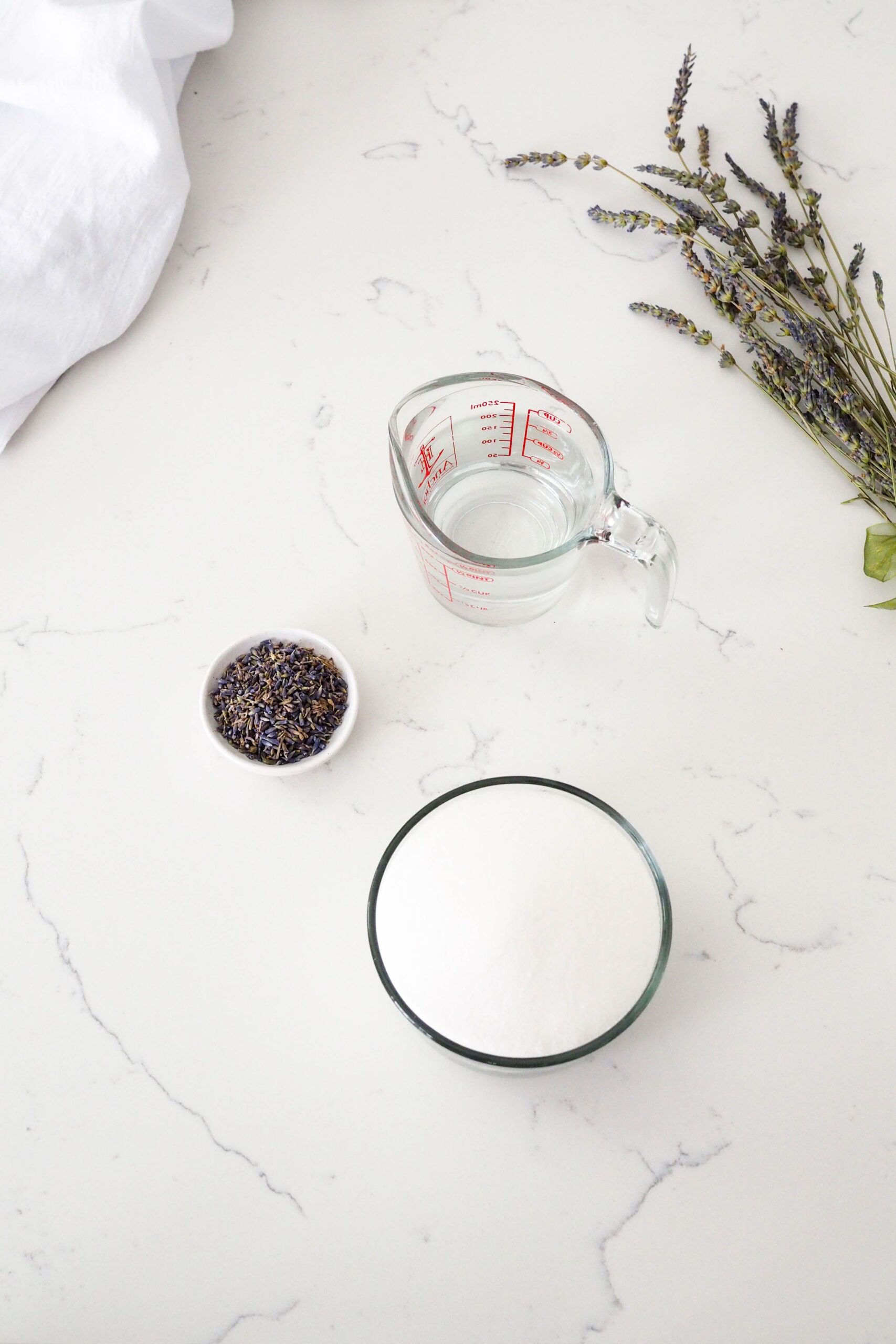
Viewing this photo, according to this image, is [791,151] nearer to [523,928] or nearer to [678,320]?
[678,320]

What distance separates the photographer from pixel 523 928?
66 centimetres

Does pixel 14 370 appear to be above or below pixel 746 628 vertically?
above

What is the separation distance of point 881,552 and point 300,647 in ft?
1.72

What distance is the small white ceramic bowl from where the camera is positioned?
81 centimetres

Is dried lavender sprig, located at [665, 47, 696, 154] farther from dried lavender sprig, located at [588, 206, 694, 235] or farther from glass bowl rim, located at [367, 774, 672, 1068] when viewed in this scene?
glass bowl rim, located at [367, 774, 672, 1068]

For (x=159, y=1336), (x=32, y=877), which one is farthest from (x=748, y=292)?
(x=159, y=1336)

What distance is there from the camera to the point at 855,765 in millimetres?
851

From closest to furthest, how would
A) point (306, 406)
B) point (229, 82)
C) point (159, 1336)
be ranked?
point (159, 1336)
point (306, 406)
point (229, 82)

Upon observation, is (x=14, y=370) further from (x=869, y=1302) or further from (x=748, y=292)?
(x=869, y=1302)

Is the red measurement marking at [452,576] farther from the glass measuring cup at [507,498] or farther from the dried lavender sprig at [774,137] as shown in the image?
the dried lavender sprig at [774,137]

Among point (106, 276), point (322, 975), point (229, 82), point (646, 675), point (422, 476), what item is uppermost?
point (229, 82)

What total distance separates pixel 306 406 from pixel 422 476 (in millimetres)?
178

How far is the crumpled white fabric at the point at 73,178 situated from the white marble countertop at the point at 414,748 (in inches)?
1.9

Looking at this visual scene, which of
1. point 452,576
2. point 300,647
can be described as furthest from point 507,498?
point 300,647
